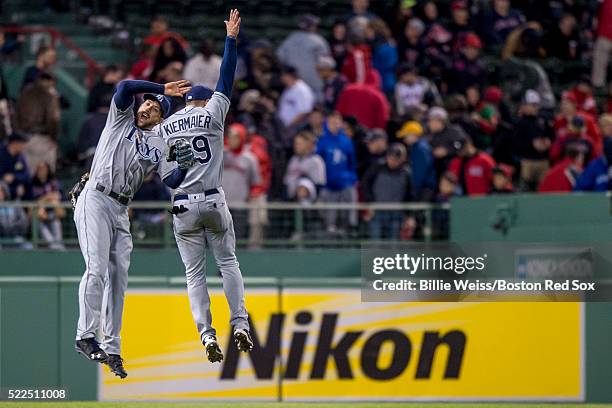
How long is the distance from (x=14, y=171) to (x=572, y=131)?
A: 629cm

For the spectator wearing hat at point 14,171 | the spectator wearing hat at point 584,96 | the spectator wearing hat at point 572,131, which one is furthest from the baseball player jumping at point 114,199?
the spectator wearing hat at point 584,96

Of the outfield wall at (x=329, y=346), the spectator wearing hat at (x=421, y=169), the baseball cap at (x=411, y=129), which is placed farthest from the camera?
→ the baseball cap at (x=411, y=129)

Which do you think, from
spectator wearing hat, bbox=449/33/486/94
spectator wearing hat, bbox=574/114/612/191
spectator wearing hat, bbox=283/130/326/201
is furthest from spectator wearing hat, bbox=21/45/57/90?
spectator wearing hat, bbox=574/114/612/191

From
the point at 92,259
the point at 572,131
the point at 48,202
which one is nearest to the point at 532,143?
the point at 572,131

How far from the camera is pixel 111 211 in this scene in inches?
447

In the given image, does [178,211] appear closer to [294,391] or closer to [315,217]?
[294,391]

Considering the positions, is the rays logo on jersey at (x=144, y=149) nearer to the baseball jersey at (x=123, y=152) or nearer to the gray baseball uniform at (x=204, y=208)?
the baseball jersey at (x=123, y=152)

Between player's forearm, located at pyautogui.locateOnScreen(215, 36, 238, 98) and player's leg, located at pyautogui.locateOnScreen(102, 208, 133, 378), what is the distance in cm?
124

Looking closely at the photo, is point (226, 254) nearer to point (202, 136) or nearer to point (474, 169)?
point (202, 136)

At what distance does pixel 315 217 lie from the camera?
1691cm

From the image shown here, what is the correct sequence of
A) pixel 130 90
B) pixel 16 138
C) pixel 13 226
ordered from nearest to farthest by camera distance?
pixel 130 90 < pixel 13 226 < pixel 16 138

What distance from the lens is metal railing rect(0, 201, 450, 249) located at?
54.7 feet

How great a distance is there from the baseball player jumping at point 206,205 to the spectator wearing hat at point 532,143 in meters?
7.89

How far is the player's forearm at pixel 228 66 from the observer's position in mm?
10789
